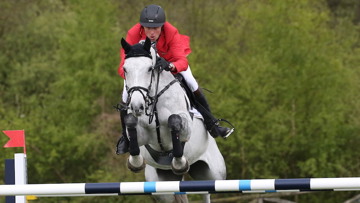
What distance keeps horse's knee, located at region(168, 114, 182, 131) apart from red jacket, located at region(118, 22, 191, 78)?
18.9 inches

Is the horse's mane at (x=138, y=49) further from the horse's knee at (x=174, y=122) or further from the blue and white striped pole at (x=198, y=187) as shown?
the blue and white striped pole at (x=198, y=187)

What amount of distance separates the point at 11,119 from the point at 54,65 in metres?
4.48

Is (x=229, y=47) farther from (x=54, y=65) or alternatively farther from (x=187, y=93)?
→ (x=187, y=93)

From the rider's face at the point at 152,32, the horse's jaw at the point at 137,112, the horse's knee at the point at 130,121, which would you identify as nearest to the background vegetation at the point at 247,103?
the rider's face at the point at 152,32

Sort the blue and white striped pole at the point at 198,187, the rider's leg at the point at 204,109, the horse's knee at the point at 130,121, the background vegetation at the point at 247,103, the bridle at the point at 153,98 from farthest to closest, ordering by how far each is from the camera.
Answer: the background vegetation at the point at 247,103 < the rider's leg at the point at 204,109 < the horse's knee at the point at 130,121 < the bridle at the point at 153,98 < the blue and white striped pole at the point at 198,187

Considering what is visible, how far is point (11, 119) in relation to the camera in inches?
826

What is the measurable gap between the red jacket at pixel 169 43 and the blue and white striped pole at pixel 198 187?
4.84 feet

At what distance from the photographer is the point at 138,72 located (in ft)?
21.2

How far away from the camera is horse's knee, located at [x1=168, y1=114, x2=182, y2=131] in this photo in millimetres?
6789

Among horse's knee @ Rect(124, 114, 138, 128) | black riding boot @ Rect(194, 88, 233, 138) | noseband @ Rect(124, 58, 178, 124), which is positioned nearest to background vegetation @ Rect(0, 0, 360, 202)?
black riding boot @ Rect(194, 88, 233, 138)

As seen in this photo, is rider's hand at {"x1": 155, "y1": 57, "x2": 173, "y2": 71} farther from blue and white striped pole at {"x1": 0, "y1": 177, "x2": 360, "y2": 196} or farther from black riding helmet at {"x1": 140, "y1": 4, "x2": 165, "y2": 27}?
blue and white striped pole at {"x1": 0, "y1": 177, "x2": 360, "y2": 196}

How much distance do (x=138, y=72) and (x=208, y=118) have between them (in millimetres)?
1483

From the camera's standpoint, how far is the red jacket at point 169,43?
281 inches

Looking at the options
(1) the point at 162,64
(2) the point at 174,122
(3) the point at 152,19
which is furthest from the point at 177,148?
(3) the point at 152,19
